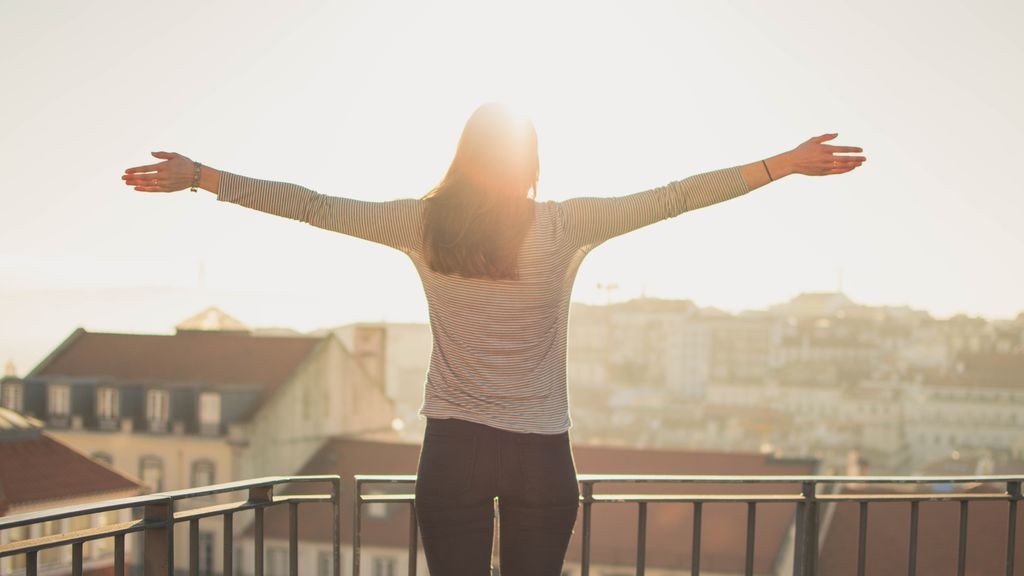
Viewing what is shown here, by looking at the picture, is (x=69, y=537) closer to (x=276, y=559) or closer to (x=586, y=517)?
(x=586, y=517)

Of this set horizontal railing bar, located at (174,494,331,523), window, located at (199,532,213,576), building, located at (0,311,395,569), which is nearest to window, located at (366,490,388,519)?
window, located at (199,532,213,576)

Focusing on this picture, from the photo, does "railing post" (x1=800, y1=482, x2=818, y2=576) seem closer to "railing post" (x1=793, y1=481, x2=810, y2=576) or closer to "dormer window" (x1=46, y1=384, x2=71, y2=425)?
"railing post" (x1=793, y1=481, x2=810, y2=576)

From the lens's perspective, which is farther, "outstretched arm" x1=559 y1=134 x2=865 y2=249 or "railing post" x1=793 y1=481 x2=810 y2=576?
"railing post" x1=793 y1=481 x2=810 y2=576

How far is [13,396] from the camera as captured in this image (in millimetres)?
39281

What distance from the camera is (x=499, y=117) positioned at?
265 centimetres

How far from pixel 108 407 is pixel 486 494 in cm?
3837

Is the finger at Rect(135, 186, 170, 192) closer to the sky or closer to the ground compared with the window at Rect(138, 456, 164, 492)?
closer to the sky

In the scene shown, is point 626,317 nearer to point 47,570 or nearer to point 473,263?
point 47,570

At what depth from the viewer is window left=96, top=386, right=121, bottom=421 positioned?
38.1 m

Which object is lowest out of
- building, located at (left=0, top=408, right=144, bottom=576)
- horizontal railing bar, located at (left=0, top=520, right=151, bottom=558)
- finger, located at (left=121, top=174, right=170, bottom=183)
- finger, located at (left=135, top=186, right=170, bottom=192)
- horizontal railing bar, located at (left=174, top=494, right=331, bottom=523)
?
building, located at (left=0, top=408, right=144, bottom=576)

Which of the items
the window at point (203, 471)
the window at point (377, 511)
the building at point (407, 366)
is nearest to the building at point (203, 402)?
the window at point (203, 471)

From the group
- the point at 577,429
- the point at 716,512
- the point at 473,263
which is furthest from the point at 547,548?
the point at 577,429

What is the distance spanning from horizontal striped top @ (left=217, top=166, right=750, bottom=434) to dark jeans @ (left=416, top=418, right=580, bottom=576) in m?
0.05

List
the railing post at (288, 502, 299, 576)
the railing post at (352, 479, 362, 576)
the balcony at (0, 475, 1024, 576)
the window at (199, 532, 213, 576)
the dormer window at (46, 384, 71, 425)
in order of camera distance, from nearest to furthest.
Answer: the balcony at (0, 475, 1024, 576), the railing post at (352, 479, 362, 576), the railing post at (288, 502, 299, 576), the window at (199, 532, 213, 576), the dormer window at (46, 384, 71, 425)
